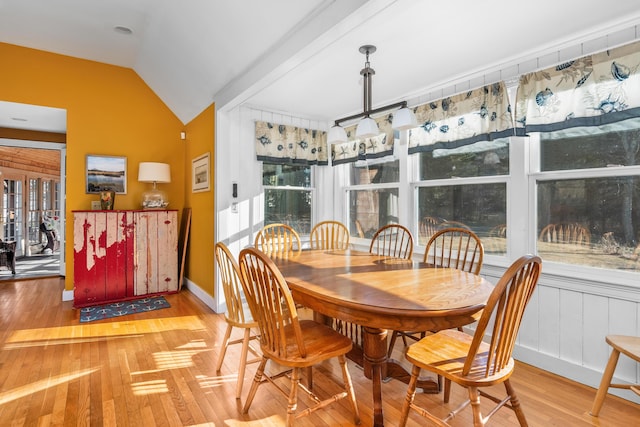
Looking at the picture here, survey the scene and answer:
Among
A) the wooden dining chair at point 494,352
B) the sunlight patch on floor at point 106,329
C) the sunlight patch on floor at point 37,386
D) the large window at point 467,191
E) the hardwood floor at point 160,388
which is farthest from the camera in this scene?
the sunlight patch on floor at point 106,329

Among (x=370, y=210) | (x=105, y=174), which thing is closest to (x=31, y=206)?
(x=105, y=174)

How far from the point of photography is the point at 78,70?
13.7ft

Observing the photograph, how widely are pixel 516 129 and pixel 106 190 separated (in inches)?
183

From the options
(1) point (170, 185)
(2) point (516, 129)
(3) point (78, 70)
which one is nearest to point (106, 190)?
(1) point (170, 185)

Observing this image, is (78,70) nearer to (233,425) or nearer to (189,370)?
(189,370)

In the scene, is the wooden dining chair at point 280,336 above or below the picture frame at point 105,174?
below

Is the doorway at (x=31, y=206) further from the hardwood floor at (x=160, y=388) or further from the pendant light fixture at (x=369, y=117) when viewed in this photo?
the pendant light fixture at (x=369, y=117)

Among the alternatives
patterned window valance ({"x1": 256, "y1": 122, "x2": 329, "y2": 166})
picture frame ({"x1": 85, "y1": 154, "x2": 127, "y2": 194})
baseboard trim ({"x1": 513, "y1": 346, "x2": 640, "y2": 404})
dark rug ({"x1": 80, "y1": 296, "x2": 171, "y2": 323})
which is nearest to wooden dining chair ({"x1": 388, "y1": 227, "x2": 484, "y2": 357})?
baseboard trim ({"x1": 513, "y1": 346, "x2": 640, "y2": 404})

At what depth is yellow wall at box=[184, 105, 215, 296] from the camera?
12.8 feet

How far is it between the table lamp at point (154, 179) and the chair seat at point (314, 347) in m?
3.25

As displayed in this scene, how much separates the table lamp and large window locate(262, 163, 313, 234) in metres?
1.37

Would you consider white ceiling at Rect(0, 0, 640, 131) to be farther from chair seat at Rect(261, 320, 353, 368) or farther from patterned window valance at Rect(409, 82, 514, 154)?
chair seat at Rect(261, 320, 353, 368)

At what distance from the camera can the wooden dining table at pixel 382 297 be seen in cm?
145

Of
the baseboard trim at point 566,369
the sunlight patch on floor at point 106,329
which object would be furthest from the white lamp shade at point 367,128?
the sunlight patch on floor at point 106,329
